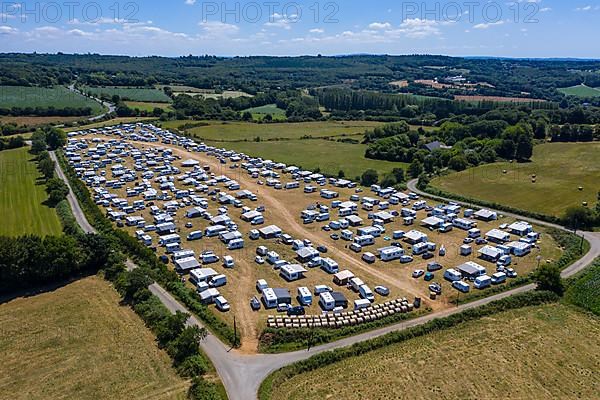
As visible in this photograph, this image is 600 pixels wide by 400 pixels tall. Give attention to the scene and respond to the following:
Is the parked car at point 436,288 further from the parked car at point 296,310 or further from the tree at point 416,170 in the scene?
the tree at point 416,170

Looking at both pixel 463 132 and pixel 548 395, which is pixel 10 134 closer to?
pixel 463 132

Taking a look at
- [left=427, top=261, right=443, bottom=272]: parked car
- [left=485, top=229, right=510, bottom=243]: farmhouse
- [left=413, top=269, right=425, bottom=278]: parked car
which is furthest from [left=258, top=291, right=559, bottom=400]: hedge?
[left=485, top=229, right=510, bottom=243]: farmhouse

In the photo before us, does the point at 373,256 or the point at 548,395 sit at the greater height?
the point at 373,256

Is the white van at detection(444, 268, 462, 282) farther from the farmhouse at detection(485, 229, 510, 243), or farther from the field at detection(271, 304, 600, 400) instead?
the farmhouse at detection(485, 229, 510, 243)

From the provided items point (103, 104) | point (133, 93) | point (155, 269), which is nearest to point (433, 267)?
point (155, 269)

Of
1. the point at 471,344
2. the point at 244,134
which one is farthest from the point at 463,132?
the point at 471,344

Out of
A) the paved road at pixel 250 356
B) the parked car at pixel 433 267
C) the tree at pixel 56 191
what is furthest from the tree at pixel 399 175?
the tree at pixel 56 191
